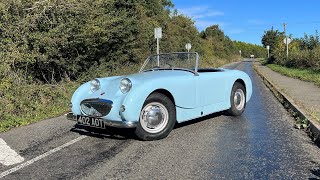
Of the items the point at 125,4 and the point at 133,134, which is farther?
the point at 125,4

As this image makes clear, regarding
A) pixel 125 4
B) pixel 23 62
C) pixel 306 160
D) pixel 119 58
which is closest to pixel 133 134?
pixel 306 160

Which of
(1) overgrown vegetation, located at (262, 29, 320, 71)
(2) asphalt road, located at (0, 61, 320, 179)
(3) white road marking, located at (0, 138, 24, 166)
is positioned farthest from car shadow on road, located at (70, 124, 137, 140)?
(1) overgrown vegetation, located at (262, 29, 320, 71)

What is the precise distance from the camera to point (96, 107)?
5.89m

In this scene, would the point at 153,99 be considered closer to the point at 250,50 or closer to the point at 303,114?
the point at 303,114

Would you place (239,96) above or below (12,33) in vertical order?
below

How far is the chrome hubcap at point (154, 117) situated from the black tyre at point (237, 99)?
85.9 inches

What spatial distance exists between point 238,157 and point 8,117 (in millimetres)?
5160

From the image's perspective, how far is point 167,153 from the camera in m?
5.11

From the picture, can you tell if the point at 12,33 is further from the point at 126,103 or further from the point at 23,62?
the point at 126,103

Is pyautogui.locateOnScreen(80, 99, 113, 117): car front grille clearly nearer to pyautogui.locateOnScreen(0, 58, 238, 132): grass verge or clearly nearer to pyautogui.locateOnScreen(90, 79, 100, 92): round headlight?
pyautogui.locateOnScreen(90, 79, 100, 92): round headlight

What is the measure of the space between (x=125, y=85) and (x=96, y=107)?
0.61 m

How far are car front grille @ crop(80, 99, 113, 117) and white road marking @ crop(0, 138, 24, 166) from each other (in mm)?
1269

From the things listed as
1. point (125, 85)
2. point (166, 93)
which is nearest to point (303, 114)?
point (166, 93)

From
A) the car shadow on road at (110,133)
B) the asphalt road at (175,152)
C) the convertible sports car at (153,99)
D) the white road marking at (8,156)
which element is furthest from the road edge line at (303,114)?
the white road marking at (8,156)
